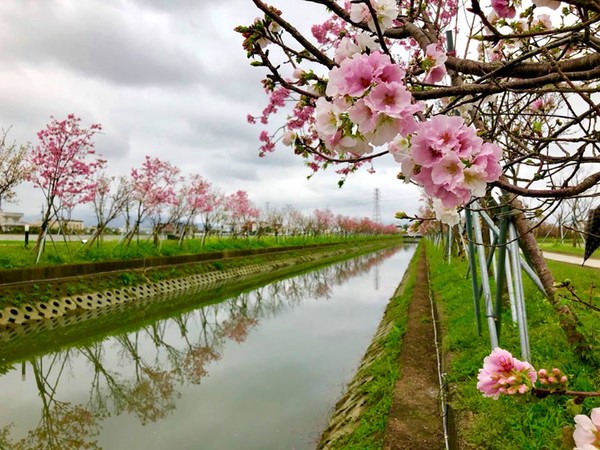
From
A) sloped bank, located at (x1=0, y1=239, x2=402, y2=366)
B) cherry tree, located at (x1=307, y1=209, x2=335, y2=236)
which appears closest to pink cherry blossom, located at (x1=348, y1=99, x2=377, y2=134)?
sloped bank, located at (x1=0, y1=239, x2=402, y2=366)

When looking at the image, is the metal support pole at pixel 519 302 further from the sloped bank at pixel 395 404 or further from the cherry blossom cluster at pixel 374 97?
the cherry blossom cluster at pixel 374 97

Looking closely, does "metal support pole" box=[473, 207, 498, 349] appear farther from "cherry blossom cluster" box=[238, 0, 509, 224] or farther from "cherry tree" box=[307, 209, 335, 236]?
"cherry tree" box=[307, 209, 335, 236]

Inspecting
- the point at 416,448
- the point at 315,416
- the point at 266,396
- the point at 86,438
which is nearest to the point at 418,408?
the point at 416,448

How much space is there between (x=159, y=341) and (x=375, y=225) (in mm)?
85380

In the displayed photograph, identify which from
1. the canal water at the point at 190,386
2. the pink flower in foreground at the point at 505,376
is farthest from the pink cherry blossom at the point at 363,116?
the canal water at the point at 190,386

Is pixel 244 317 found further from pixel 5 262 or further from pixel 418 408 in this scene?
pixel 418 408

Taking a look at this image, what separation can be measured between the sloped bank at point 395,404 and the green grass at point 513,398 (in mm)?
313

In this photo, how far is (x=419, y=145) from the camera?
95cm

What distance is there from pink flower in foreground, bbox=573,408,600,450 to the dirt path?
258 cm

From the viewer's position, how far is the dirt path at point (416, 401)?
319cm

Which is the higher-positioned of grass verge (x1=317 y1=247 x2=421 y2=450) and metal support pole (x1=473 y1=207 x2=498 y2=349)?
metal support pole (x1=473 y1=207 x2=498 y2=349)

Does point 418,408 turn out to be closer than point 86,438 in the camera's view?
Yes

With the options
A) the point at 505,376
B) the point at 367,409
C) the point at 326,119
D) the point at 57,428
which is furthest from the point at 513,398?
the point at 57,428

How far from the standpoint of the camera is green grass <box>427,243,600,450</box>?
102 inches
